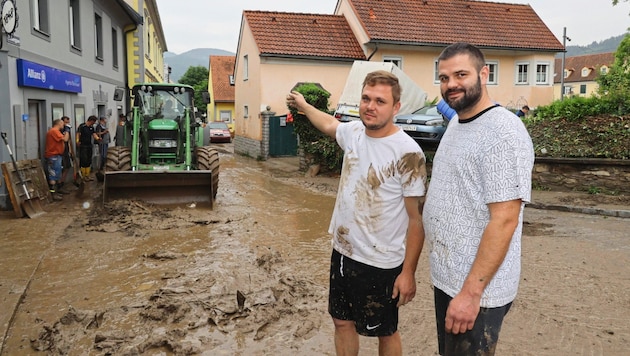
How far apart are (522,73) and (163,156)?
66.5 feet

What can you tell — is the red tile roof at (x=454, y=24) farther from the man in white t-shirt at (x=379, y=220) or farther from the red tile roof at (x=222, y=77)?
the red tile roof at (x=222, y=77)

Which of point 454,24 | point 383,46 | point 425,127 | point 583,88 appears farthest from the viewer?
point 583,88

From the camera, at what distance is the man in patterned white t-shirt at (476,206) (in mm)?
2236

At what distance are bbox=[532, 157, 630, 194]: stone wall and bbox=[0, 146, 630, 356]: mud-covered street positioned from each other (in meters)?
2.20

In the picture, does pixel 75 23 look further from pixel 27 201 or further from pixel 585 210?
pixel 585 210

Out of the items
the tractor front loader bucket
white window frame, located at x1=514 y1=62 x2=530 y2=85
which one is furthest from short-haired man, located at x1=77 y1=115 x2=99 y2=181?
white window frame, located at x1=514 y1=62 x2=530 y2=85

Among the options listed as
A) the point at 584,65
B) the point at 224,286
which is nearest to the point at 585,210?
the point at 224,286

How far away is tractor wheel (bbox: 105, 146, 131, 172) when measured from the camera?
10406 mm

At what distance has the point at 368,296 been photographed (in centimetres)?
308

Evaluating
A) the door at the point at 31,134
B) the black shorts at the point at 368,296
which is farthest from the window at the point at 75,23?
the black shorts at the point at 368,296

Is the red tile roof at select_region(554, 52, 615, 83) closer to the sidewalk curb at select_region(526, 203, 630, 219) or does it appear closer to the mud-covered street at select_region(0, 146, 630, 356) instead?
the sidewalk curb at select_region(526, 203, 630, 219)

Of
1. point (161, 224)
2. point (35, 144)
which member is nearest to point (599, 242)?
point (161, 224)

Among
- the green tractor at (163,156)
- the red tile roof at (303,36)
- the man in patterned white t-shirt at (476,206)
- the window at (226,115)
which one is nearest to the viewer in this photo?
the man in patterned white t-shirt at (476,206)

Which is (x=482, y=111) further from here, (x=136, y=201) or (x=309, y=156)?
(x=309, y=156)
